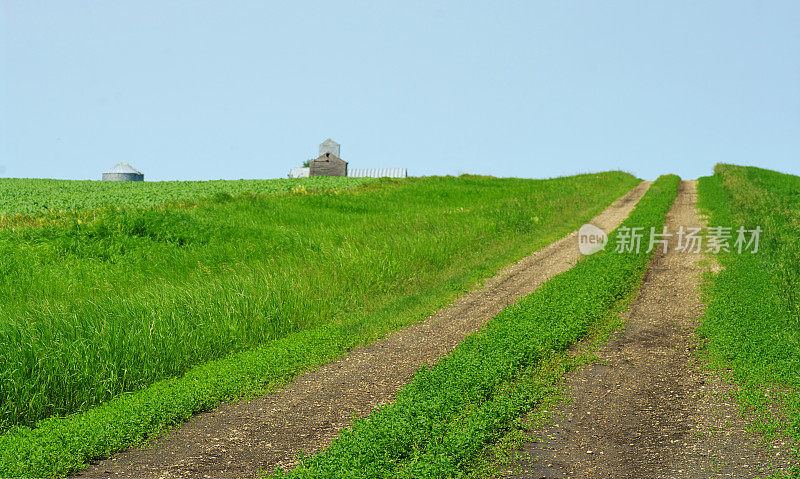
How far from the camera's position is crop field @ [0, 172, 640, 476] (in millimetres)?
8992

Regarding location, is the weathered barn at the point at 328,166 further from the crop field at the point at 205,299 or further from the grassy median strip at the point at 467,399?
the grassy median strip at the point at 467,399

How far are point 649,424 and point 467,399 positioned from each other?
2729 millimetres

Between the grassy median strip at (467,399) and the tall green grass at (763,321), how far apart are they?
8.04 ft

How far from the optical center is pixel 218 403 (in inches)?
368

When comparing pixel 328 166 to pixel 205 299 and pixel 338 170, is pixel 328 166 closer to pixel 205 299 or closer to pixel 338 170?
pixel 338 170

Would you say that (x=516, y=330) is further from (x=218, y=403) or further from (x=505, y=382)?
(x=218, y=403)

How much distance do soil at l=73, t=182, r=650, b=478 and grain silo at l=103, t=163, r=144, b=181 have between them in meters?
77.4

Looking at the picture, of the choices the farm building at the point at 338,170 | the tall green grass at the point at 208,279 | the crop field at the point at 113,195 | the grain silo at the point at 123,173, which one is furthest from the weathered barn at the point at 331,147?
the tall green grass at the point at 208,279

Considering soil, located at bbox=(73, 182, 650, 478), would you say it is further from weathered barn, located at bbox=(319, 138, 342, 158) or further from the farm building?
weathered barn, located at bbox=(319, 138, 342, 158)

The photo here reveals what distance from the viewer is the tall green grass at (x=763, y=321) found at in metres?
9.03

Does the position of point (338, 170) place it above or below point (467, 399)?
above

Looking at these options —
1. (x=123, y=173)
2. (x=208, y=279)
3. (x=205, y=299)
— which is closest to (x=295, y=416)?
(x=205, y=299)

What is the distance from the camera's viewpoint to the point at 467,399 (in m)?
8.66

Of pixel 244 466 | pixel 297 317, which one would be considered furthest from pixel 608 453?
pixel 297 317
